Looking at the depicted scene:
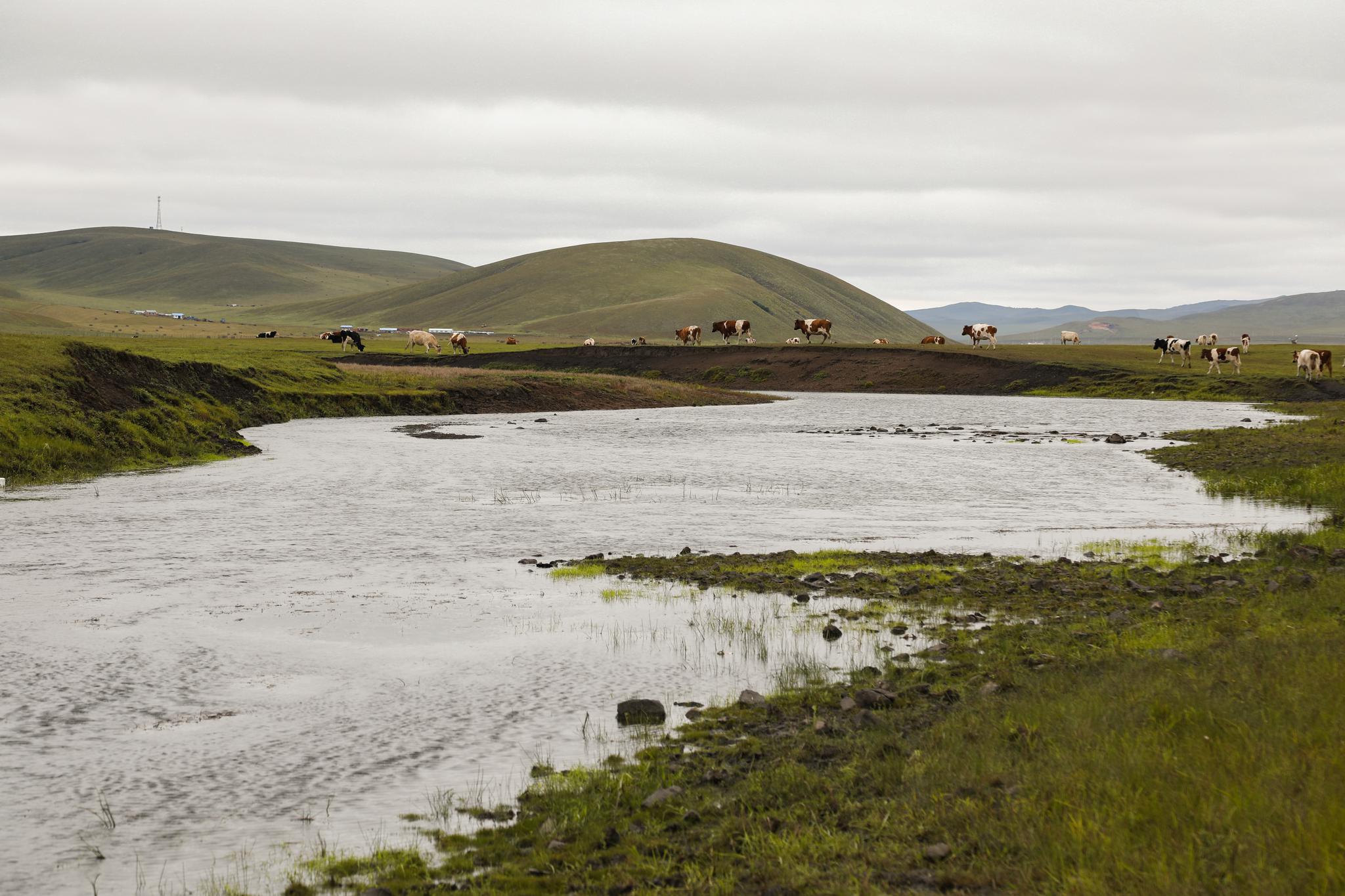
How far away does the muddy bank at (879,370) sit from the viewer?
8288cm

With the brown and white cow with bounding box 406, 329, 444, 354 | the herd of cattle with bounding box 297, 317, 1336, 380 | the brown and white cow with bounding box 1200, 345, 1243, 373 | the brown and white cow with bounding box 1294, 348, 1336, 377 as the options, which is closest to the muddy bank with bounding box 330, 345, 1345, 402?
the brown and white cow with bounding box 1200, 345, 1243, 373

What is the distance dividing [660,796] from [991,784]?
2.77m

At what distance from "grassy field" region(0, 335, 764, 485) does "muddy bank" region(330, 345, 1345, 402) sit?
1493cm

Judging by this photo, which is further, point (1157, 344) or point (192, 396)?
point (1157, 344)

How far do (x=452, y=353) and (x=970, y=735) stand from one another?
4270 inches

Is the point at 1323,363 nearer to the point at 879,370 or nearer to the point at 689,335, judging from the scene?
the point at 879,370

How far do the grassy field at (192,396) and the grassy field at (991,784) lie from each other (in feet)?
95.1

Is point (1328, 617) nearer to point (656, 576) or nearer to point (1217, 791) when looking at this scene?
point (1217, 791)

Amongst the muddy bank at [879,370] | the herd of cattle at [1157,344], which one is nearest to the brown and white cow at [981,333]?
the herd of cattle at [1157,344]

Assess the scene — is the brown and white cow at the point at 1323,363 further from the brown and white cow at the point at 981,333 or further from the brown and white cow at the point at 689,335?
the brown and white cow at the point at 689,335

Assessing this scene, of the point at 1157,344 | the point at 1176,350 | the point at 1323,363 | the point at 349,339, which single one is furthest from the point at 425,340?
the point at 1323,363

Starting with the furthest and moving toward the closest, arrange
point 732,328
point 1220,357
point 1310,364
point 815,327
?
point 732,328 → point 815,327 → point 1220,357 → point 1310,364

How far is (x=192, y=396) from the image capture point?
166 ft

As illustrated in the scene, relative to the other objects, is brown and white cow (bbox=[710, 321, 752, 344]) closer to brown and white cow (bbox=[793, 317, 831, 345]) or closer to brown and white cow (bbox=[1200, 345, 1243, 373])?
brown and white cow (bbox=[793, 317, 831, 345])
